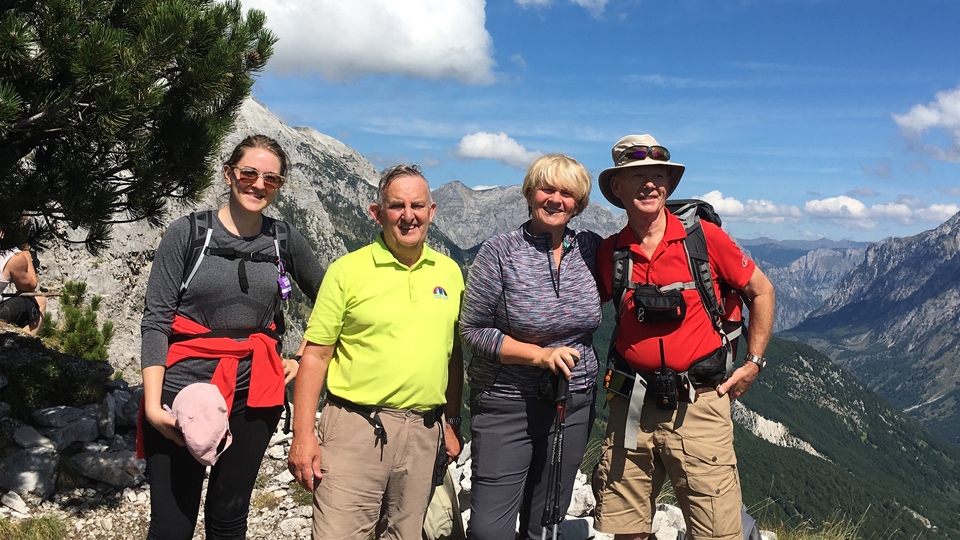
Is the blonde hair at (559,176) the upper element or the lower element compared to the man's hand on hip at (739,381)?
upper

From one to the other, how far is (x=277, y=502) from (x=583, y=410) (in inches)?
198

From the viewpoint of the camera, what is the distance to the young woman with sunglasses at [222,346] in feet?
12.9

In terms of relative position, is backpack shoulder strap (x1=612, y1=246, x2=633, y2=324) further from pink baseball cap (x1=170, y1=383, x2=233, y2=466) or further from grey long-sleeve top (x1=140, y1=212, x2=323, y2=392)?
pink baseball cap (x1=170, y1=383, x2=233, y2=466)

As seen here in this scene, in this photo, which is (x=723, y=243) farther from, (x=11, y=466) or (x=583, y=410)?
(x=11, y=466)

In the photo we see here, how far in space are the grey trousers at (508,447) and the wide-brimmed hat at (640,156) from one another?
178cm

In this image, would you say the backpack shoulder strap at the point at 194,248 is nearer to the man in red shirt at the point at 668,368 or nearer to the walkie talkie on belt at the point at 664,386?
the man in red shirt at the point at 668,368

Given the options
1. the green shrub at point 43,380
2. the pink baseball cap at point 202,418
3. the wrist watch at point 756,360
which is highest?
the wrist watch at point 756,360

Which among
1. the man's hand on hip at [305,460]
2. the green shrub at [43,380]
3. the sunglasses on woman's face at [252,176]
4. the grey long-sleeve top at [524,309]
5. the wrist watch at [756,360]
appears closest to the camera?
the man's hand on hip at [305,460]

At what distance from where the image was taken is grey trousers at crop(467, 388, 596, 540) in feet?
14.4

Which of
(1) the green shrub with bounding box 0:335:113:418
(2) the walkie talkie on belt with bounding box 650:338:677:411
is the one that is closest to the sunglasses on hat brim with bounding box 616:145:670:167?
(2) the walkie talkie on belt with bounding box 650:338:677:411

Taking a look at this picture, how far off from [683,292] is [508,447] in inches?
69.8

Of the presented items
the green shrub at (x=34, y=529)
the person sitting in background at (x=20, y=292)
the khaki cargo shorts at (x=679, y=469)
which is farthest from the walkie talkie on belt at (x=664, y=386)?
the person sitting in background at (x=20, y=292)

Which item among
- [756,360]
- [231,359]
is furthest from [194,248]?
[756,360]

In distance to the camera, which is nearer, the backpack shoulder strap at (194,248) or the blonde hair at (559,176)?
the backpack shoulder strap at (194,248)
